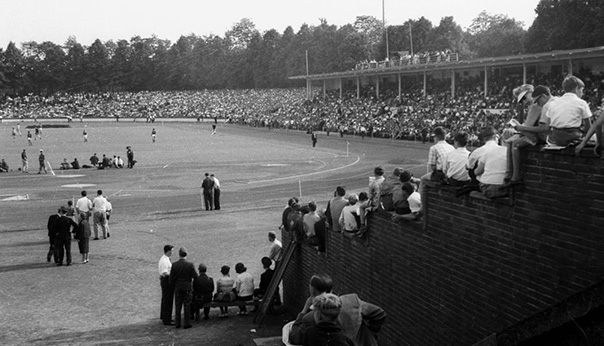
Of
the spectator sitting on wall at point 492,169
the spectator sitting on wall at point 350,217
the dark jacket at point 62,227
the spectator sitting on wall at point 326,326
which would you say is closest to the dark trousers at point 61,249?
the dark jacket at point 62,227

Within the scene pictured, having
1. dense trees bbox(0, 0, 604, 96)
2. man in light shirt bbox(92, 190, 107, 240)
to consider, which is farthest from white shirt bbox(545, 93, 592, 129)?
dense trees bbox(0, 0, 604, 96)

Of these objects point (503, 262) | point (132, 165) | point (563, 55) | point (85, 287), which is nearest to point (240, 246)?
point (85, 287)

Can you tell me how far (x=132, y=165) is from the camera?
155ft

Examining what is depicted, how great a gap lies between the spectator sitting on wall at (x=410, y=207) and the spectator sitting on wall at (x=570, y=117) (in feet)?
9.08

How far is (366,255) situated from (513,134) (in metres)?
4.16

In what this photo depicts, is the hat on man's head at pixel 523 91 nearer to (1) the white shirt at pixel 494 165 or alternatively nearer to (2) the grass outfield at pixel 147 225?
(1) the white shirt at pixel 494 165

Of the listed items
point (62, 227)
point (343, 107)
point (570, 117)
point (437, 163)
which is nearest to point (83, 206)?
point (62, 227)

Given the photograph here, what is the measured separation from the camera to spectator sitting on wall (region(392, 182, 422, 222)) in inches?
388

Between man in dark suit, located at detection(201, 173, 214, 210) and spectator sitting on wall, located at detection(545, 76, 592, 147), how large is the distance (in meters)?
22.5

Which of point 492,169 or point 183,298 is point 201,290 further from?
point 492,169

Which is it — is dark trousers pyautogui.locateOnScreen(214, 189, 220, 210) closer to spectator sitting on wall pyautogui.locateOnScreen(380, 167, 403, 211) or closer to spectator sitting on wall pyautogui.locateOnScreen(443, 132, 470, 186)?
spectator sitting on wall pyautogui.locateOnScreen(380, 167, 403, 211)

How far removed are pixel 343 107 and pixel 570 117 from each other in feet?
260

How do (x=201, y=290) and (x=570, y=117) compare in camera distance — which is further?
(x=201, y=290)

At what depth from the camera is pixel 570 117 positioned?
7.35 m
